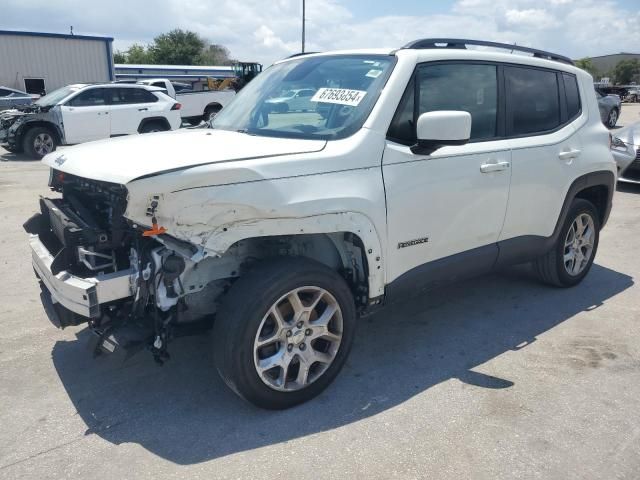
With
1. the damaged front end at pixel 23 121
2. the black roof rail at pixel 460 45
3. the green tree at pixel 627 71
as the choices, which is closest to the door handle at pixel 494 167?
the black roof rail at pixel 460 45

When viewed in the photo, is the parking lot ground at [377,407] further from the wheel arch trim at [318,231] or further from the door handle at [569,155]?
the door handle at [569,155]

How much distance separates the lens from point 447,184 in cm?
337

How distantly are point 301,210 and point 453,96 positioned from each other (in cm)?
149

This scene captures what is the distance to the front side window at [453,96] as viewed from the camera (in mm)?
3240

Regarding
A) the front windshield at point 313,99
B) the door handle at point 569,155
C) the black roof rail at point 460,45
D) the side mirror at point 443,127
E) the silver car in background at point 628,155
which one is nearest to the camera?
the side mirror at point 443,127

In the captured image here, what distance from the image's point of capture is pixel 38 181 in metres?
9.81

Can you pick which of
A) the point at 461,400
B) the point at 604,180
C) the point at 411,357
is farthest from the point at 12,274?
the point at 604,180

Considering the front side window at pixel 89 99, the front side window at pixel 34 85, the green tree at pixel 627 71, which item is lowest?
the front side window at pixel 89 99

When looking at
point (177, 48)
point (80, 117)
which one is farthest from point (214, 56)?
point (80, 117)

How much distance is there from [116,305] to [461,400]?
6.63 ft

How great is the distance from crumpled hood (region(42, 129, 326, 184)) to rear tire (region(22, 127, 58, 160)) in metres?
10.8

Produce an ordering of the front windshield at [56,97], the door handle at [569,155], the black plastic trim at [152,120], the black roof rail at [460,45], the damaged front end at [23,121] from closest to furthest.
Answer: the black roof rail at [460,45], the door handle at [569,155], the damaged front end at [23,121], the front windshield at [56,97], the black plastic trim at [152,120]

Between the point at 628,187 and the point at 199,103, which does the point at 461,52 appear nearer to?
the point at 628,187

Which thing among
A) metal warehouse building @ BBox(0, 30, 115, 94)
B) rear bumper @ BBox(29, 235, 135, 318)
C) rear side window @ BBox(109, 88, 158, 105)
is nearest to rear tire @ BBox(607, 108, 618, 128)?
rear side window @ BBox(109, 88, 158, 105)
